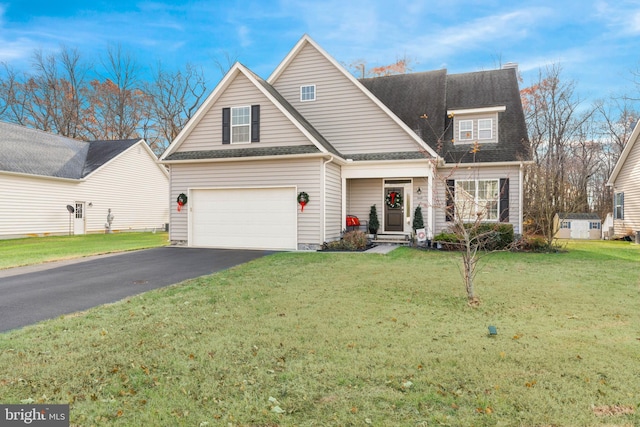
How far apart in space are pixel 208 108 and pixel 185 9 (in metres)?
11.3

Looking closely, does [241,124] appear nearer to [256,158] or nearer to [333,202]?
[256,158]

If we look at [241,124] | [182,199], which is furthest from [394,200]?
[182,199]

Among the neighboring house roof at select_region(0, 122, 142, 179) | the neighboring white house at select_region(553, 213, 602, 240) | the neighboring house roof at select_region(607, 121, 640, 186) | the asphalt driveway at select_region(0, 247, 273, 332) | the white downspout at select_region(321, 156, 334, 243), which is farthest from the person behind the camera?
the neighboring white house at select_region(553, 213, 602, 240)

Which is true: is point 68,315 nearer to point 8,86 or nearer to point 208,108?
point 208,108

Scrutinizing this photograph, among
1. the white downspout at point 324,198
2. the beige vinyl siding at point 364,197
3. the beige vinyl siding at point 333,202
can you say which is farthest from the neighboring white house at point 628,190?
the white downspout at point 324,198

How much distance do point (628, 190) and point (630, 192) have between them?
274mm

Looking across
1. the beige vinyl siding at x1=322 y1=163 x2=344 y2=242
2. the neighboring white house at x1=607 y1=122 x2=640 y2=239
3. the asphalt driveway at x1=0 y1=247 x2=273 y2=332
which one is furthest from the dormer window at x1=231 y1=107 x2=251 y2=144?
the neighboring white house at x1=607 y1=122 x2=640 y2=239

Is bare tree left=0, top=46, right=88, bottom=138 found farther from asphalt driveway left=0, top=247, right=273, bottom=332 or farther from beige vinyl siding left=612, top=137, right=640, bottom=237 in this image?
beige vinyl siding left=612, top=137, right=640, bottom=237

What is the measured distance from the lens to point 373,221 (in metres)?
16.0

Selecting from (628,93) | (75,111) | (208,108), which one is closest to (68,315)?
(208,108)

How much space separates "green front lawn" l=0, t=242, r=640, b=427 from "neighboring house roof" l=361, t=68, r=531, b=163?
9.69 m

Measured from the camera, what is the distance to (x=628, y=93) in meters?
25.2

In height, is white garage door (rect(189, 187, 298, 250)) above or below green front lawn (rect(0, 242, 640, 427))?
above

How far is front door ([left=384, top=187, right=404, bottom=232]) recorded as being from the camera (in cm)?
1620
